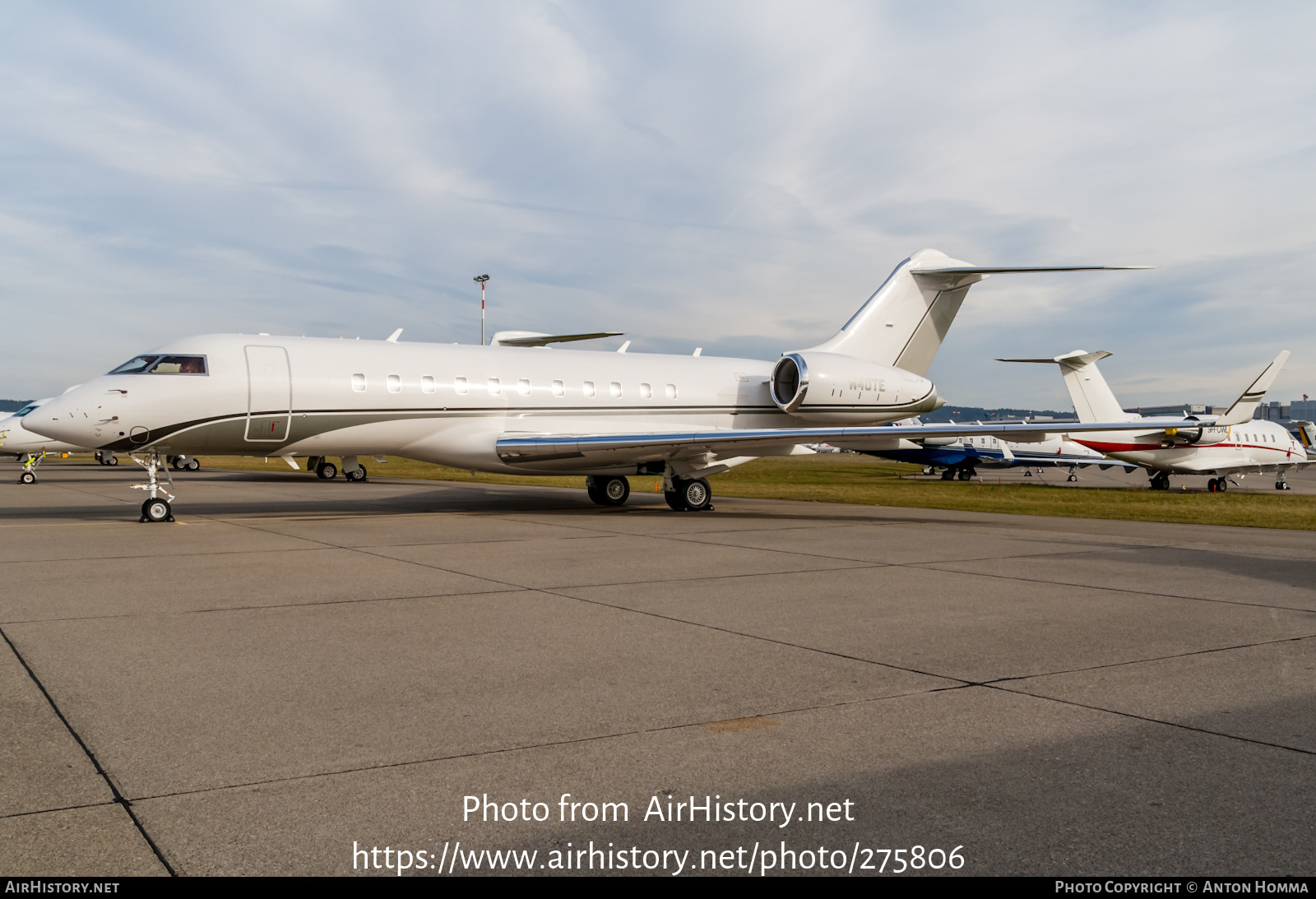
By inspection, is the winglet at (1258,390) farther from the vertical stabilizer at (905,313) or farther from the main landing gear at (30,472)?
the main landing gear at (30,472)

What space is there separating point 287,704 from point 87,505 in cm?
1845

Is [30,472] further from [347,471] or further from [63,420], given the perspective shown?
[63,420]

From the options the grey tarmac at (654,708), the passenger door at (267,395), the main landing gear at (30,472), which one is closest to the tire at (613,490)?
the passenger door at (267,395)

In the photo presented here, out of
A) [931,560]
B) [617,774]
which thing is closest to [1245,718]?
[617,774]

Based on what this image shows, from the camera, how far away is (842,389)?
62.4ft

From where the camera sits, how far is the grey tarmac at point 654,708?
324 centimetres

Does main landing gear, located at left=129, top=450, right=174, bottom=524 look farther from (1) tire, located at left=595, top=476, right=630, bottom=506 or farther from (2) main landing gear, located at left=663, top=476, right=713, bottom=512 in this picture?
(2) main landing gear, located at left=663, top=476, right=713, bottom=512

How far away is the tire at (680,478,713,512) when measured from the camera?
18594 mm

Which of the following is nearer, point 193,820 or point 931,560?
point 193,820

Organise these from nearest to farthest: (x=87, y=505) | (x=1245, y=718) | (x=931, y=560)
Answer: (x=1245, y=718) < (x=931, y=560) < (x=87, y=505)

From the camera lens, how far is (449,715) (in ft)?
15.2
